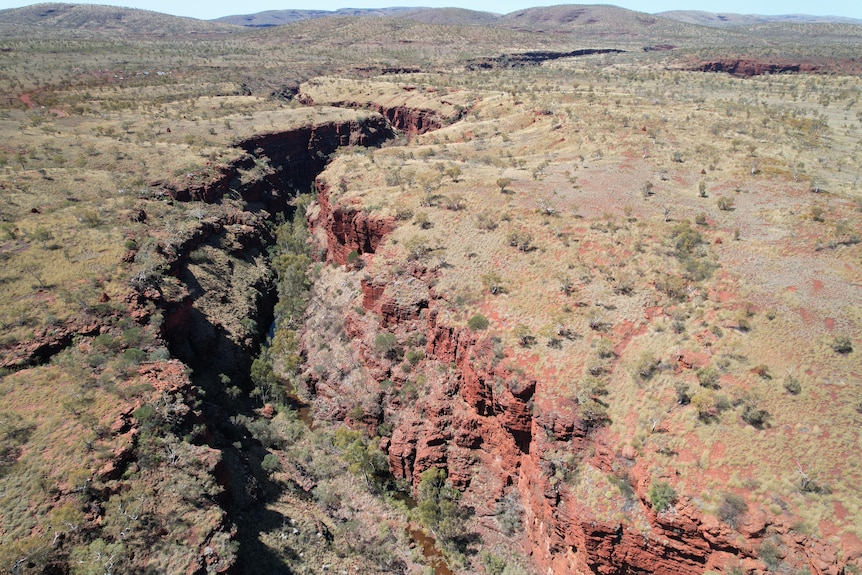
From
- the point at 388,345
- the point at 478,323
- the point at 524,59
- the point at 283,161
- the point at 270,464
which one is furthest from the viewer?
the point at 524,59

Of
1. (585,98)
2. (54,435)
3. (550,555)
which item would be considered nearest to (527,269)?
(550,555)

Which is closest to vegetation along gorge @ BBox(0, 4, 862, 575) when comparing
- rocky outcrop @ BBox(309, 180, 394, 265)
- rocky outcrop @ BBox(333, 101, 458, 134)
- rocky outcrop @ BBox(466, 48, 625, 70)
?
rocky outcrop @ BBox(309, 180, 394, 265)

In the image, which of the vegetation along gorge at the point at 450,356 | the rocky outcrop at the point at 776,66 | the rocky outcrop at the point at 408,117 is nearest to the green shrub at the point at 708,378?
the vegetation along gorge at the point at 450,356

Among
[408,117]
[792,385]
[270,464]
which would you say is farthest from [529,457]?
[408,117]

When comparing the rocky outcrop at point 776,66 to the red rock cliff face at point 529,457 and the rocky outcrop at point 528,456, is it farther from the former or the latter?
the rocky outcrop at point 528,456

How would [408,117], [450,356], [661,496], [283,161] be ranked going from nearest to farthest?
[661,496] < [450,356] < [283,161] < [408,117]

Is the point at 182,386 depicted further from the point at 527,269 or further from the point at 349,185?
the point at 349,185

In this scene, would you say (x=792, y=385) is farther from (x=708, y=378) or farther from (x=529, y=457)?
(x=529, y=457)

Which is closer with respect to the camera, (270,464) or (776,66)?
(270,464)

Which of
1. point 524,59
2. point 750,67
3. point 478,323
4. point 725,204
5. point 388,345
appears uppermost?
point 524,59
